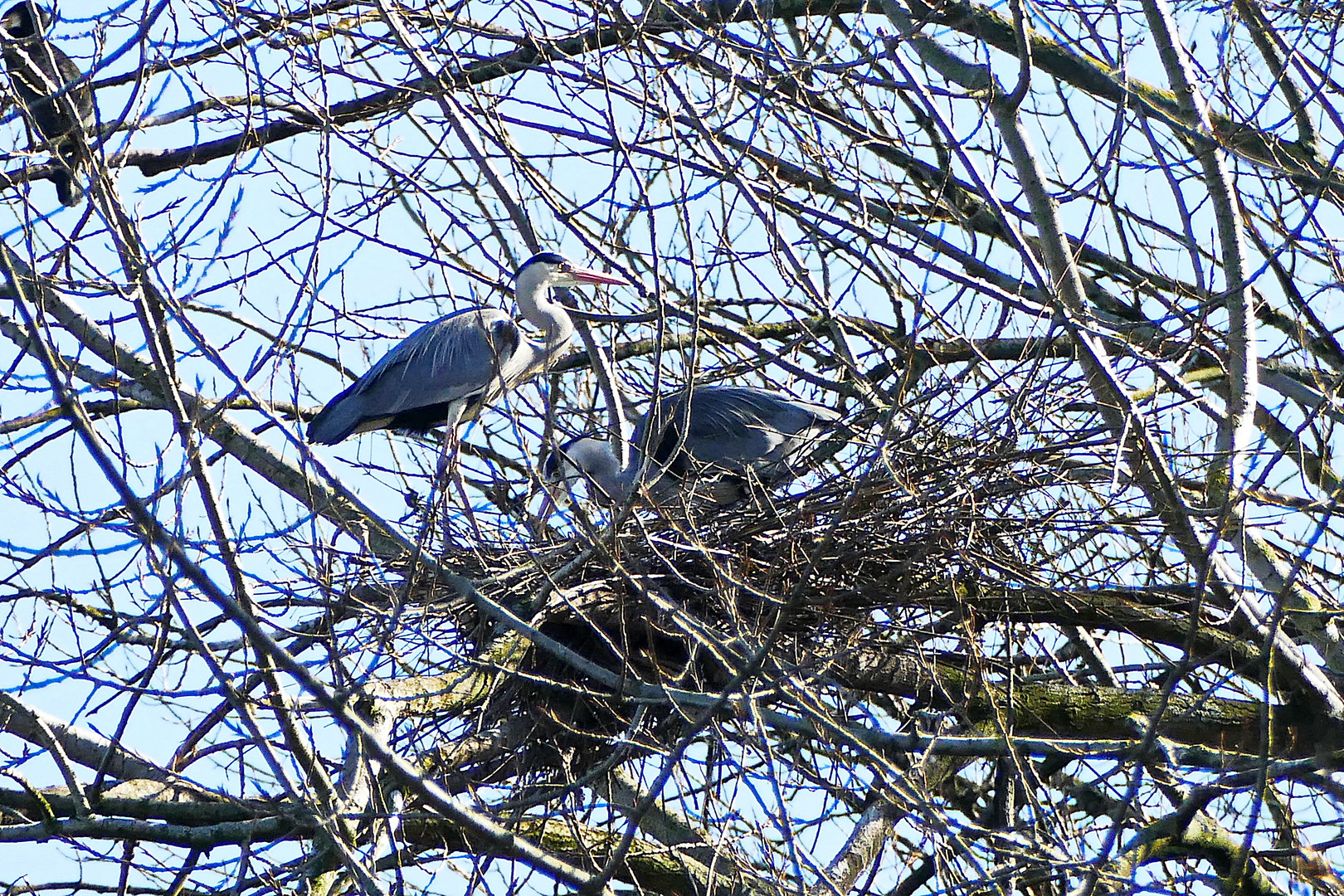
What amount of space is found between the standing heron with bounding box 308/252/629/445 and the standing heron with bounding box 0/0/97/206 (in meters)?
1.51

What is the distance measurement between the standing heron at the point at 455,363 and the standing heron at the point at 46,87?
1.51 metres

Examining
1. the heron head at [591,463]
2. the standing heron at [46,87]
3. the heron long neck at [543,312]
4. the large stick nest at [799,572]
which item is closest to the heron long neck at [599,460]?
the heron head at [591,463]

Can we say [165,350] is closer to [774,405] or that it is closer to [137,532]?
[137,532]

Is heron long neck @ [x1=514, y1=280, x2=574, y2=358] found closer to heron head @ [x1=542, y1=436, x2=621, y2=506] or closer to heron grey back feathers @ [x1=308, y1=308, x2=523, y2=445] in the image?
heron grey back feathers @ [x1=308, y1=308, x2=523, y2=445]

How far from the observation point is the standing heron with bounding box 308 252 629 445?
661 centimetres

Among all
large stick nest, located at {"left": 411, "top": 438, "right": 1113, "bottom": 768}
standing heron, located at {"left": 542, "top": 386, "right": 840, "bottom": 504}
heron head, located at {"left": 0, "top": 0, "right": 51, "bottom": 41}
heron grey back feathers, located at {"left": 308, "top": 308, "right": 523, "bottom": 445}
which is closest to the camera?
large stick nest, located at {"left": 411, "top": 438, "right": 1113, "bottom": 768}

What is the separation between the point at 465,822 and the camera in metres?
3.37

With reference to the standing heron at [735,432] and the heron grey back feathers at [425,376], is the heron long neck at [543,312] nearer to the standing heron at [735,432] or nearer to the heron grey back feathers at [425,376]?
the heron grey back feathers at [425,376]

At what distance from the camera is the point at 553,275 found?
6867 millimetres

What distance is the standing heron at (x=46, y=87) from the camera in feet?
13.1

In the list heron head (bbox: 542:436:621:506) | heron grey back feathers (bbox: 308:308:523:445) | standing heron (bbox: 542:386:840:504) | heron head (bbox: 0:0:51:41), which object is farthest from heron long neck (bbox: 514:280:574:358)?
heron head (bbox: 0:0:51:41)

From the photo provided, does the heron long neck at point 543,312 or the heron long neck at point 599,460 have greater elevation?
the heron long neck at point 543,312

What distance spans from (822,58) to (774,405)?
138 centimetres

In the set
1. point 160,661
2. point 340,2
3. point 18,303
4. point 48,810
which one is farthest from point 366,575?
point 340,2
